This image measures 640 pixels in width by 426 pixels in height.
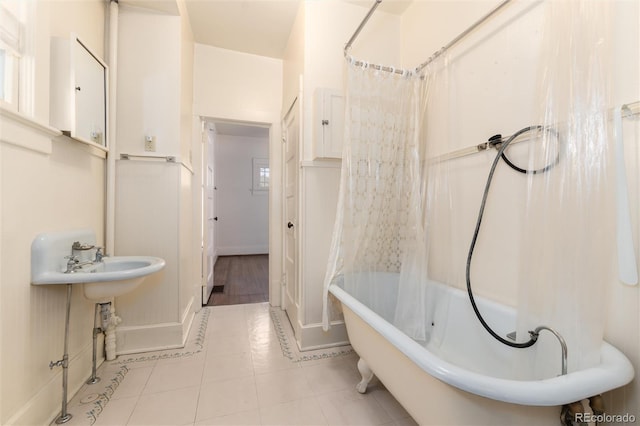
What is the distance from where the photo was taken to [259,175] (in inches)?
225

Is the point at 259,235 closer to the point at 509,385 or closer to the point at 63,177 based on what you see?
the point at 63,177

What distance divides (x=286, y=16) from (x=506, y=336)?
273 centimetres

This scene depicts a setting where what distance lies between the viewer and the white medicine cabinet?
1312 millimetres

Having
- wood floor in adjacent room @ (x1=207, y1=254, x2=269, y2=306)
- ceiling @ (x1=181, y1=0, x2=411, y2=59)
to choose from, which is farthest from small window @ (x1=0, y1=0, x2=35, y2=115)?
wood floor in adjacent room @ (x1=207, y1=254, x2=269, y2=306)

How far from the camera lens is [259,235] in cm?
574

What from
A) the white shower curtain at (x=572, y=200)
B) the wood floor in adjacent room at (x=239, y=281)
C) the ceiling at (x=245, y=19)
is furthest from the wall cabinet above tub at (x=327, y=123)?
the wood floor in adjacent room at (x=239, y=281)

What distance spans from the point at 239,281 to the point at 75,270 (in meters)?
2.49

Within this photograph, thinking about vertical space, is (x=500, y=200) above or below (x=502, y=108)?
below

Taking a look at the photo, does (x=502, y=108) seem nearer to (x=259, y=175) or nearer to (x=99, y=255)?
(x=99, y=255)

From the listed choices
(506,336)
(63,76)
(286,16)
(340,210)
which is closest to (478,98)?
(340,210)

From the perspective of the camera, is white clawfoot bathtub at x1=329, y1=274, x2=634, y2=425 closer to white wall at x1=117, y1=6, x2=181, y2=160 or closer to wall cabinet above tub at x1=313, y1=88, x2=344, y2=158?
wall cabinet above tub at x1=313, y1=88, x2=344, y2=158

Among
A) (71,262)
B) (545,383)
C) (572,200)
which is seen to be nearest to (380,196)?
(572,200)

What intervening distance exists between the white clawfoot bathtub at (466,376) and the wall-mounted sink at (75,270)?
1.19 m

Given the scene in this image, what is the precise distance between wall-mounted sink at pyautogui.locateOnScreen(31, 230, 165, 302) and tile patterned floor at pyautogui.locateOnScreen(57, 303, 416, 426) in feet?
1.87
